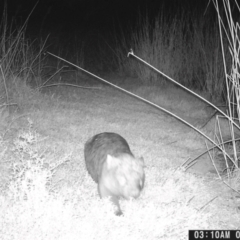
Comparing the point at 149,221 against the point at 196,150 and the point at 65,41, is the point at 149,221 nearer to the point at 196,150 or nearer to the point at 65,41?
the point at 196,150

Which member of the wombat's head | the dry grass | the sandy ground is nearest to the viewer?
the dry grass

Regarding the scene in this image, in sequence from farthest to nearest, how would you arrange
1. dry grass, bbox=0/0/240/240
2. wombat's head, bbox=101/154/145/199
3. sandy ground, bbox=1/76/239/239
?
sandy ground, bbox=1/76/239/239
wombat's head, bbox=101/154/145/199
dry grass, bbox=0/0/240/240

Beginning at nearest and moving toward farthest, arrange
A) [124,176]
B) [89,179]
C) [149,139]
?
[124,176], [89,179], [149,139]

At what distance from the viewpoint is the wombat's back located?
3.00m

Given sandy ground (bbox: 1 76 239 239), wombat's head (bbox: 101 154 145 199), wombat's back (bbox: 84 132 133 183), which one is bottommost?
sandy ground (bbox: 1 76 239 239)

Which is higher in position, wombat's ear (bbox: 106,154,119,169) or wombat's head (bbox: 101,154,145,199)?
wombat's ear (bbox: 106,154,119,169)

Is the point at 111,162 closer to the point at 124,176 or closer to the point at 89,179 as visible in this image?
the point at 124,176

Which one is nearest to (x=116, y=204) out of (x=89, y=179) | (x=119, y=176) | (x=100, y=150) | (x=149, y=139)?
(x=119, y=176)

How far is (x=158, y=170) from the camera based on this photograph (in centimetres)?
351

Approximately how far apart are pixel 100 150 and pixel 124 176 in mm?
650

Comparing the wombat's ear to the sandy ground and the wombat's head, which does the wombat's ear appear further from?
the sandy ground

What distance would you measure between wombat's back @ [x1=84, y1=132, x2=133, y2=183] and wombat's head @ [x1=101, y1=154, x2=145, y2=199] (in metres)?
0.15

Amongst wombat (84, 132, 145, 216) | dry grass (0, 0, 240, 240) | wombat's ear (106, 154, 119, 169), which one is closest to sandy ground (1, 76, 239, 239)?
dry grass (0, 0, 240, 240)

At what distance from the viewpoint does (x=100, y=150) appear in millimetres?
3193
